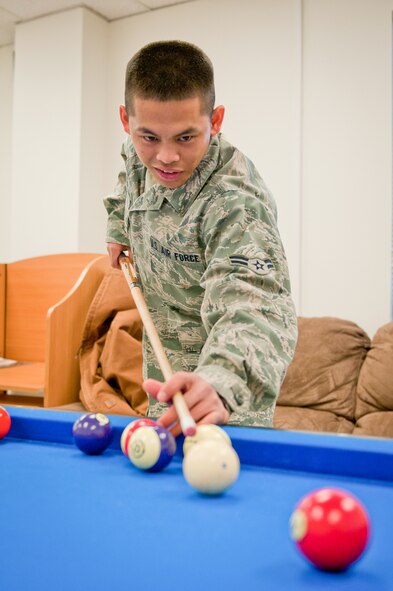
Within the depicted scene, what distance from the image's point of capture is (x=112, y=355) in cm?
333

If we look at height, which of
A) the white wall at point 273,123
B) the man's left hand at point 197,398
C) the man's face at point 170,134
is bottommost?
the man's left hand at point 197,398

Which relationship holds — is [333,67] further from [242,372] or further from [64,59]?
[242,372]

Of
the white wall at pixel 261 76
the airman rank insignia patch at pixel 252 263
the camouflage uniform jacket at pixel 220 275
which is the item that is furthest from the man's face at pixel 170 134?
the white wall at pixel 261 76

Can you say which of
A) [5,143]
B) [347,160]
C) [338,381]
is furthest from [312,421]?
[5,143]

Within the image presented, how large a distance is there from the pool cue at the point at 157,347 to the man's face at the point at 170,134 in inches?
15.1

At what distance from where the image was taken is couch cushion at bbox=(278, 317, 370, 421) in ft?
11.1

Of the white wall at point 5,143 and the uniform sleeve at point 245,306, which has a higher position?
the white wall at point 5,143

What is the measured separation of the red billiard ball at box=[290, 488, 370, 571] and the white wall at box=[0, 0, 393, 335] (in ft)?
10.1

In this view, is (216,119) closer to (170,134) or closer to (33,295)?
(170,134)

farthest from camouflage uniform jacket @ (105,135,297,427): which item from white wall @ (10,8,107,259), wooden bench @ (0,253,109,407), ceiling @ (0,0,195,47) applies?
ceiling @ (0,0,195,47)

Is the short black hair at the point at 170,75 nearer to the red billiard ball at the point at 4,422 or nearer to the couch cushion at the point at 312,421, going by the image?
the red billiard ball at the point at 4,422

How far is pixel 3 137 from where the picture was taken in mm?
5289

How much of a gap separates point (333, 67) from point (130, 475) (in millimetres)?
3356

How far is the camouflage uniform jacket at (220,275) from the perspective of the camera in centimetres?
128
